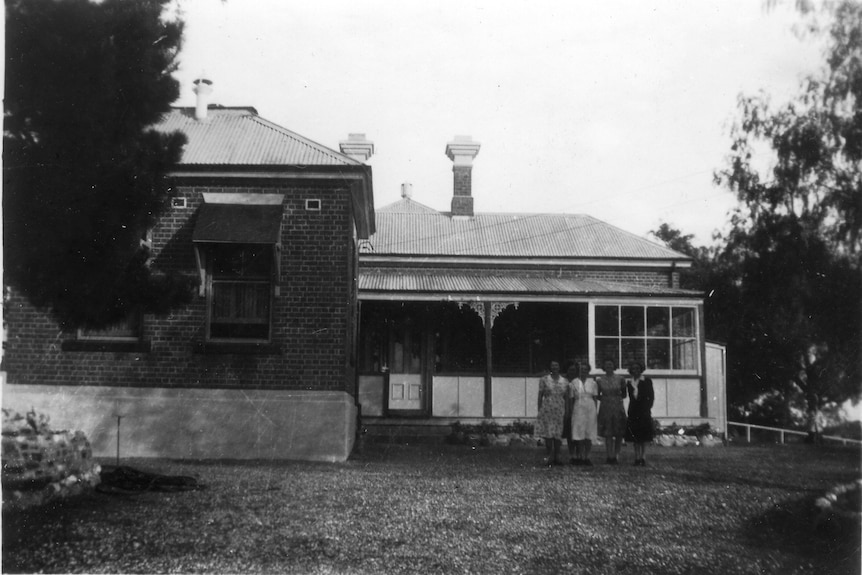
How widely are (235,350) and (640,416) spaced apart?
5806 millimetres

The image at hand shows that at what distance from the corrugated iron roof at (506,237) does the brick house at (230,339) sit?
31.8 feet

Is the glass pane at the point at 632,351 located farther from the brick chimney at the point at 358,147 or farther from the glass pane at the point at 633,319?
the brick chimney at the point at 358,147

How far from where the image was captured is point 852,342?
10.6 metres

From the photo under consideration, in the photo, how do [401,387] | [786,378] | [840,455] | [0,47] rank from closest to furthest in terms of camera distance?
[0,47], [840,455], [401,387], [786,378]

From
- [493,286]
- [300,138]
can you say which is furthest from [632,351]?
[300,138]

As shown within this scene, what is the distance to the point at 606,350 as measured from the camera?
1997 centimetres

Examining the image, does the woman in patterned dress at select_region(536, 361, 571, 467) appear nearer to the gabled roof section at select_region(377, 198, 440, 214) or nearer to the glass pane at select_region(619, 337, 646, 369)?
the glass pane at select_region(619, 337, 646, 369)

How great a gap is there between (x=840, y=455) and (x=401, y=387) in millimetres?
9168

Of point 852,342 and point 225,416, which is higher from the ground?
point 852,342

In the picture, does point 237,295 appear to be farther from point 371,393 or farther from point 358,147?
point 358,147

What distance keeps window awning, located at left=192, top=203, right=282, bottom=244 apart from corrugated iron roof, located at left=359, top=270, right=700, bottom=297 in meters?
5.71

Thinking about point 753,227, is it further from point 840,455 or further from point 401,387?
point 401,387

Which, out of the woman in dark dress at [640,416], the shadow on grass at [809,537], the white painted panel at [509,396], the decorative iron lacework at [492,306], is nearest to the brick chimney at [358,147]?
the decorative iron lacework at [492,306]

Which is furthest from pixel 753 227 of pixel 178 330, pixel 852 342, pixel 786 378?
pixel 786 378
